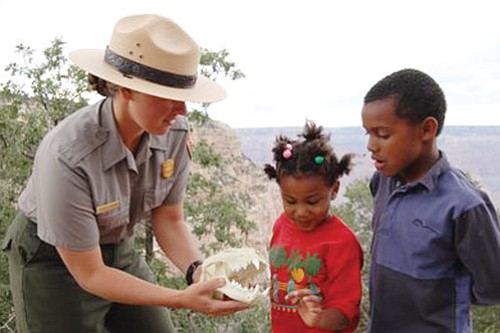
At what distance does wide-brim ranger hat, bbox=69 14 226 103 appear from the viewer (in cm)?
199

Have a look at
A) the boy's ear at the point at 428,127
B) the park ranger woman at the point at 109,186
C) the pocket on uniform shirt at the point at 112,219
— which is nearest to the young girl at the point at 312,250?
the park ranger woman at the point at 109,186

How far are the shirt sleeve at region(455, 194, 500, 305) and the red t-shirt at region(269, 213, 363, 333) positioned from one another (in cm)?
38

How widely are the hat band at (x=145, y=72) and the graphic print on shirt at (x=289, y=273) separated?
62 centimetres

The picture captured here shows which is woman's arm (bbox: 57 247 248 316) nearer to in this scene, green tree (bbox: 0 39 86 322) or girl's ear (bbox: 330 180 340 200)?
girl's ear (bbox: 330 180 340 200)

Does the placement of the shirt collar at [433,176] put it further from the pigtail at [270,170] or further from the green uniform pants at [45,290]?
the green uniform pants at [45,290]

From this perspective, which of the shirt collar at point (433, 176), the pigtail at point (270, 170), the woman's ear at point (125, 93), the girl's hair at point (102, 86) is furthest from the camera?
the pigtail at point (270, 170)

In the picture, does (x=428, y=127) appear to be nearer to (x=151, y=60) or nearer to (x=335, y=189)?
(x=335, y=189)

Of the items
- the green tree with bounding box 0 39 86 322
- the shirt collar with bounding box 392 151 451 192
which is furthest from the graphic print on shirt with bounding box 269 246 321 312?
the green tree with bounding box 0 39 86 322

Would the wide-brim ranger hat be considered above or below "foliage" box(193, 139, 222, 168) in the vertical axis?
above

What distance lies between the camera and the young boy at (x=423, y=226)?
1840 mm

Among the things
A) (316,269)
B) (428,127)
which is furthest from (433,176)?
(316,269)

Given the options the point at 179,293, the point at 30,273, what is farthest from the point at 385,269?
the point at 30,273

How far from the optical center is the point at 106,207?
213 cm

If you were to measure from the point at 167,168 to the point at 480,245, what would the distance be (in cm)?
102
